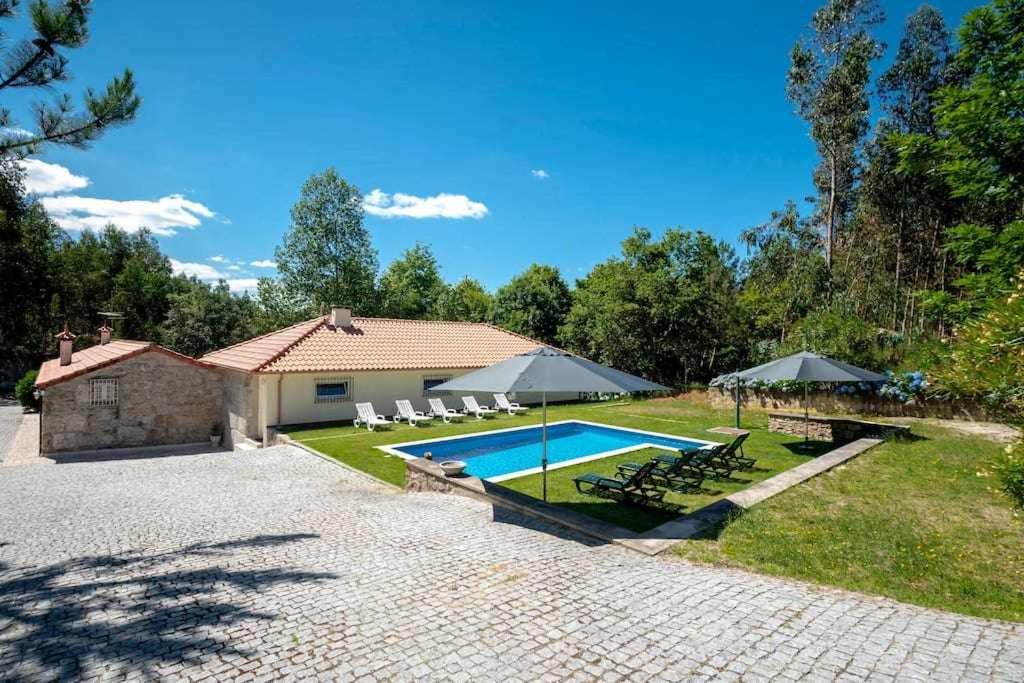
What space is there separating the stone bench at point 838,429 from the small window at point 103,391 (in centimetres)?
2518

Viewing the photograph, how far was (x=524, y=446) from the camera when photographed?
55.4 ft

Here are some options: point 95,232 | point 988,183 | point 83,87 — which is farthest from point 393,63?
point 95,232

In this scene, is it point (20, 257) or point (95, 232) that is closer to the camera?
point (20, 257)

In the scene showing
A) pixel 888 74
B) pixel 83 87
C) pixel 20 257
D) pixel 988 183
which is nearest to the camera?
pixel 83 87

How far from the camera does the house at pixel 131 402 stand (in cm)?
1869

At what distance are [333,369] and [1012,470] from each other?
20510mm

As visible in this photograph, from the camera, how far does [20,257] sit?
34.6 m

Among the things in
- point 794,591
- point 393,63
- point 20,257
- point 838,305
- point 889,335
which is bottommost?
point 794,591

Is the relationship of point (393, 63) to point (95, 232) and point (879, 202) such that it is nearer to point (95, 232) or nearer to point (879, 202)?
point (879, 202)

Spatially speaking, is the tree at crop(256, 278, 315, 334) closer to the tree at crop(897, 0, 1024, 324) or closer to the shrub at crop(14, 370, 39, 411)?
the shrub at crop(14, 370, 39, 411)

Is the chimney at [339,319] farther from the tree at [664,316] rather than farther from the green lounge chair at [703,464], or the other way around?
the green lounge chair at [703,464]

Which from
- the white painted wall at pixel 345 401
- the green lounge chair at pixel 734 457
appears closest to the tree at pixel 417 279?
the white painted wall at pixel 345 401

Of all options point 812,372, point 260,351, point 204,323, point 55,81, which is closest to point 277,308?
point 204,323

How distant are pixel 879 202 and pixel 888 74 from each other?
7790 millimetres
